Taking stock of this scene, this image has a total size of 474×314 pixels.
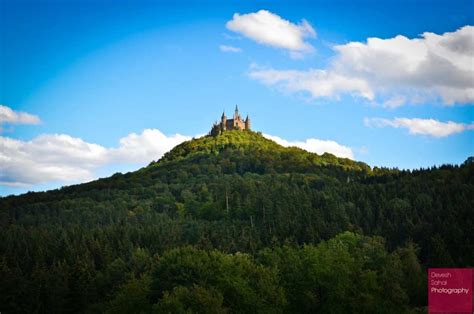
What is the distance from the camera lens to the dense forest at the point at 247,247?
69875 mm

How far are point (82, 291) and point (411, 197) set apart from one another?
8842 centimetres

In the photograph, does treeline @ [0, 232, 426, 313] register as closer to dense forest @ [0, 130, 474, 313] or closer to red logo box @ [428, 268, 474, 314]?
dense forest @ [0, 130, 474, 313]

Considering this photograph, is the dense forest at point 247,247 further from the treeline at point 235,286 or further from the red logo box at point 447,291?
the red logo box at point 447,291

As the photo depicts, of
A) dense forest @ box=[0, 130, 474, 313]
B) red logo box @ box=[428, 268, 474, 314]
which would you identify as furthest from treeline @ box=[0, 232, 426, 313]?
red logo box @ box=[428, 268, 474, 314]

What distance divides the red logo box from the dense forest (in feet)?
84.4

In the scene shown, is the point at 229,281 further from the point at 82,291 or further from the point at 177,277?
the point at 82,291

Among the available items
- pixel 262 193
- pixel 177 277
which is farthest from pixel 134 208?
pixel 177 277

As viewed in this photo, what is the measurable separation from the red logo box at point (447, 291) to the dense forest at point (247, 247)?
84.4ft

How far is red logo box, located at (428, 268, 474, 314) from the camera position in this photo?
37794 millimetres

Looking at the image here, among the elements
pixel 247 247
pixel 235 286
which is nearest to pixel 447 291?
pixel 235 286

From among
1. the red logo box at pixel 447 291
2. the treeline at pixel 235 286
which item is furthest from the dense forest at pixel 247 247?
the red logo box at pixel 447 291

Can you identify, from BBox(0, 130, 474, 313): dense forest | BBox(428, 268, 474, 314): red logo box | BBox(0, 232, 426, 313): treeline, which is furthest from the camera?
BBox(0, 130, 474, 313): dense forest

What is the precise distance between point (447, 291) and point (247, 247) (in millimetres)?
81402

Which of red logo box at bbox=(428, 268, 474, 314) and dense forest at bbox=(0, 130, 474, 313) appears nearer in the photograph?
red logo box at bbox=(428, 268, 474, 314)
